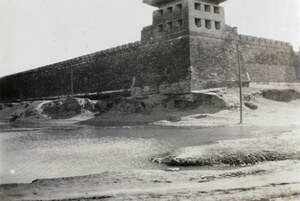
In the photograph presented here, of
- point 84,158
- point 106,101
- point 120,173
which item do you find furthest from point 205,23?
point 120,173

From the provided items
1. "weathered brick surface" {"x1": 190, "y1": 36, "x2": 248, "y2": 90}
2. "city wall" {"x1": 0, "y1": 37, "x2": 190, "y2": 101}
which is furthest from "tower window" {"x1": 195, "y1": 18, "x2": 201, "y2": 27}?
"city wall" {"x1": 0, "y1": 37, "x2": 190, "y2": 101}

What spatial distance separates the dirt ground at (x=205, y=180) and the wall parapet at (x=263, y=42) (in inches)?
605

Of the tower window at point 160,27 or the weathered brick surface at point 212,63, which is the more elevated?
the tower window at point 160,27

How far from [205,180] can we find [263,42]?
20033mm

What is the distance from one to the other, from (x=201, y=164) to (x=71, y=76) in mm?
23238

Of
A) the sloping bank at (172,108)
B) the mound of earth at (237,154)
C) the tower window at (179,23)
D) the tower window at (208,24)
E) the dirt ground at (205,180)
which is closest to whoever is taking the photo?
the dirt ground at (205,180)

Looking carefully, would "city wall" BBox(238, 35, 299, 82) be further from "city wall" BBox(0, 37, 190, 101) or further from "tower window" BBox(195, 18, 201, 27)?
"city wall" BBox(0, 37, 190, 101)

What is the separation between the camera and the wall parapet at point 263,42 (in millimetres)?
21006

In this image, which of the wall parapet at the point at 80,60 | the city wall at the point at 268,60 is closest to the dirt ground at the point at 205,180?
the city wall at the point at 268,60

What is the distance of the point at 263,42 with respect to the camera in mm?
22156

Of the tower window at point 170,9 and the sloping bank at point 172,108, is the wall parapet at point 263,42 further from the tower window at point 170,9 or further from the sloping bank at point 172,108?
the tower window at point 170,9

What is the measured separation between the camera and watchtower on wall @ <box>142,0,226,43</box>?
18.1m

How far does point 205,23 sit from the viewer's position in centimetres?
1898

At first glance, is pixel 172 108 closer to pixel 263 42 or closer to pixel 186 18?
pixel 186 18
